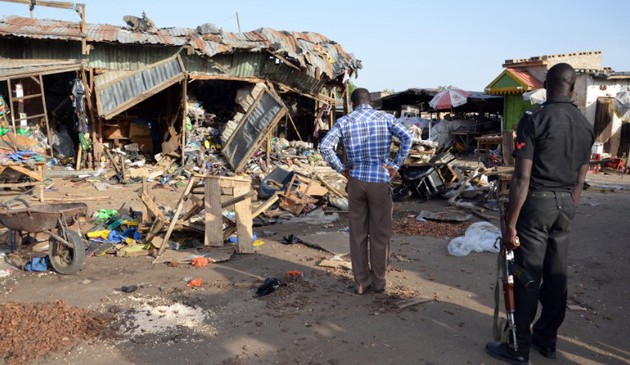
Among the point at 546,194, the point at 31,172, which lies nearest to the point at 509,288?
the point at 546,194

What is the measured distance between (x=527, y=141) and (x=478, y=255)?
11.9ft

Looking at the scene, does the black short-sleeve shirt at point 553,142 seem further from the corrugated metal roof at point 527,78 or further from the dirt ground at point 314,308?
the corrugated metal roof at point 527,78

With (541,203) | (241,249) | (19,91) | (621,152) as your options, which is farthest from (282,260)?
(621,152)

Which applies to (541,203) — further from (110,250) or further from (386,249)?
(110,250)

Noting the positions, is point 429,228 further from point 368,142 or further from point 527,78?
point 527,78

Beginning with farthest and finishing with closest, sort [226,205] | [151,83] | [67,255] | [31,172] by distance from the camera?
1. [151,83]
2. [31,172]
3. [226,205]
4. [67,255]

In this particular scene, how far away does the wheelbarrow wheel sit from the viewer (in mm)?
6234

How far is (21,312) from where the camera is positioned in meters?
4.68

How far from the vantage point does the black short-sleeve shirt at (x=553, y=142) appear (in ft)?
11.3

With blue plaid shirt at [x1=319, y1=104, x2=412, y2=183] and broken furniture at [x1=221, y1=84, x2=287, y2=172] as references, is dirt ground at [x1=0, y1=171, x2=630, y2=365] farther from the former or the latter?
broken furniture at [x1=221, y1=84, x2=287, y2=172]

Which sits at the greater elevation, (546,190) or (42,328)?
(546,190)

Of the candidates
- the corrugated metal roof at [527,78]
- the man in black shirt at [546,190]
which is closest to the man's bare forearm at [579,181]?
the man in black shirt at [546,190]

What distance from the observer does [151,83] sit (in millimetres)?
14828

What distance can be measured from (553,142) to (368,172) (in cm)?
184
